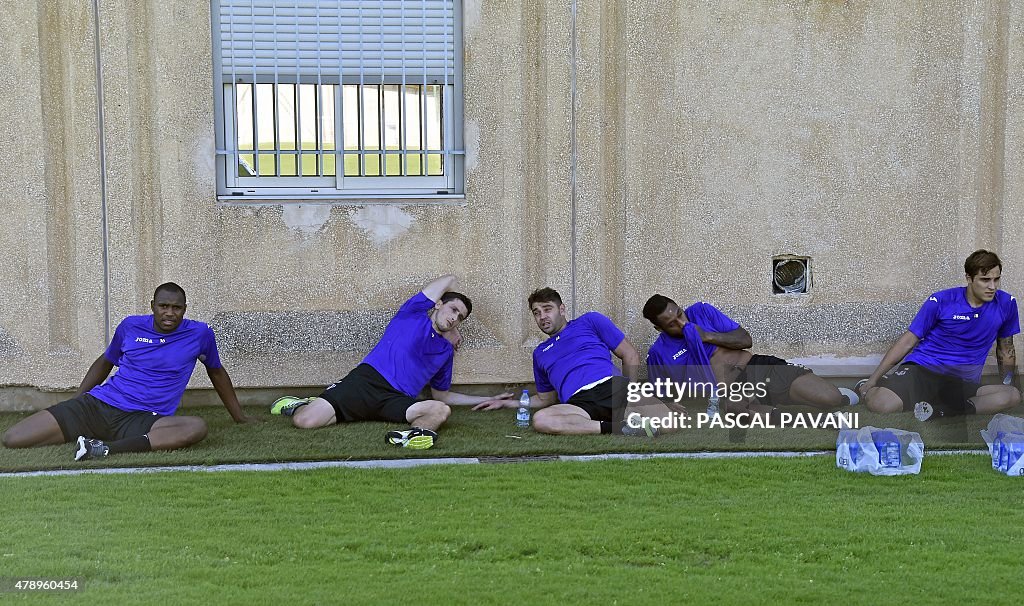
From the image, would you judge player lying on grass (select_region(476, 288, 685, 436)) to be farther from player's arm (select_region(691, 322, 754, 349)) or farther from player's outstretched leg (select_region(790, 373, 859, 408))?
player's outstretched leg (select_region(790, 373, 859, 408))

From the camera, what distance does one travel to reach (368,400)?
25.2 ft

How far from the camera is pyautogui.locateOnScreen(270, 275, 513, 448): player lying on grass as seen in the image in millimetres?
7512

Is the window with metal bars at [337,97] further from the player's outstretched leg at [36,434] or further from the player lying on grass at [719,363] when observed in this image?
the player's outstretched leg at [36,434]

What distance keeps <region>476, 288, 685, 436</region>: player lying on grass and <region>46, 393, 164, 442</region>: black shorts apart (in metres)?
2.49

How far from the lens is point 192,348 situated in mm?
7172

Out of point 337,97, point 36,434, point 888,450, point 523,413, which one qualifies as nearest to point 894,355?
point 888,450

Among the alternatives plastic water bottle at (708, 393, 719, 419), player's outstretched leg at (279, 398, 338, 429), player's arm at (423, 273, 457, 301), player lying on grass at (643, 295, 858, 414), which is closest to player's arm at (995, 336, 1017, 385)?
player lying on grass at (643, 295, 858, 414)

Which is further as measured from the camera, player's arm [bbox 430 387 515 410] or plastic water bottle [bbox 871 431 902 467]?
player's arm [bbox 430 387 515 410]

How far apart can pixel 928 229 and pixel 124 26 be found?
6.52 meters

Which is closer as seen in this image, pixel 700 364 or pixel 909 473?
pixel 909 473

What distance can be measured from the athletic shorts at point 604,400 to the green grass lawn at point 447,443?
1.03 feet

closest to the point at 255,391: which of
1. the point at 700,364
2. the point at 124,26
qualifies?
the point at 124,26

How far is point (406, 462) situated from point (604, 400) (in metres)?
A: 1.65

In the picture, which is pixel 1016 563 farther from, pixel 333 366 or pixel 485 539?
pixel 333 366
